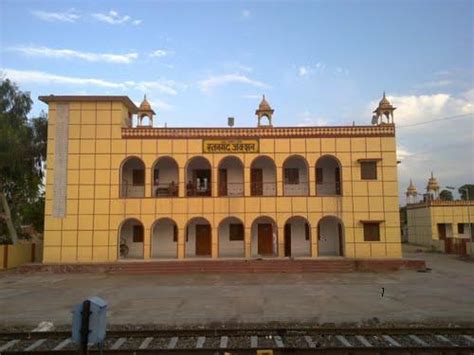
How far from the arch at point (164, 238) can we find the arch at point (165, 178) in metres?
1.77

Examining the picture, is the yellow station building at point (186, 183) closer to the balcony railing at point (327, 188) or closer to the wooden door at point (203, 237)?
the wooden door at point (203, 237)

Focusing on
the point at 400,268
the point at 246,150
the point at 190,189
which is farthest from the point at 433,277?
the point at 190,189

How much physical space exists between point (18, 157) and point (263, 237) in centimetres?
1535

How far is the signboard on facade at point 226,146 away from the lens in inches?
947

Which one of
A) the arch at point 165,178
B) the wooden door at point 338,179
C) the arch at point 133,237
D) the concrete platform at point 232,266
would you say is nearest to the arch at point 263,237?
the concrete platform at point 232,266

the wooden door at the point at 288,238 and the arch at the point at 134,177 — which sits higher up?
the arch at the point at 134,177

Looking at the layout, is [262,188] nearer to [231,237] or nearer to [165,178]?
[231,237]

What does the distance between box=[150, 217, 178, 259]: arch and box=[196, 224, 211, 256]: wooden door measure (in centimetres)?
136

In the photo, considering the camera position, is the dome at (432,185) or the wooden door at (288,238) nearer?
the wooden door at (288,238)

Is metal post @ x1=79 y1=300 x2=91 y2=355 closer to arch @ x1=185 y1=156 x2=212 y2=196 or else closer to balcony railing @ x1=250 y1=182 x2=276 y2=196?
arch @ x1=185 y1=156 x2=212 y2=196

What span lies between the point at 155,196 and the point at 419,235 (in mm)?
29717

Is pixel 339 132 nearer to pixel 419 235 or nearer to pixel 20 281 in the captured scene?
pixel 20 281

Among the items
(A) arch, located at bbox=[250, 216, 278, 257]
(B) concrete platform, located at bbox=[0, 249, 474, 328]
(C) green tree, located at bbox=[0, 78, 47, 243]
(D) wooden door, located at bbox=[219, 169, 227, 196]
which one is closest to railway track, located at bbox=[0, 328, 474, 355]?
(B) concrete platform, located at bbox=[0, 249, 474, 328]

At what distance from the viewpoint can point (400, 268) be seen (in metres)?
21.9
